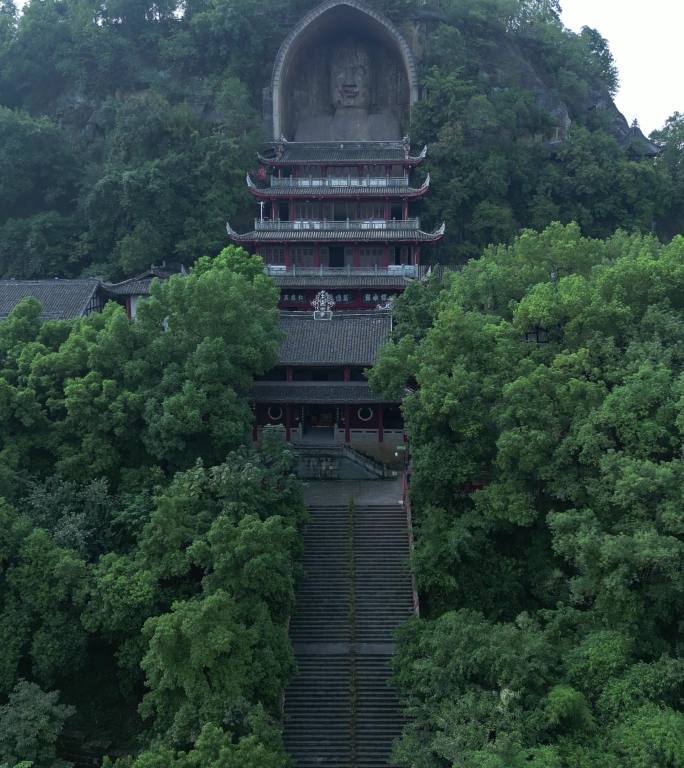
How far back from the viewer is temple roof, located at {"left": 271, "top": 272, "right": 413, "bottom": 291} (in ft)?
112

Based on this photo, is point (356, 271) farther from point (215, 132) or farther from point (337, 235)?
point (215, 132)

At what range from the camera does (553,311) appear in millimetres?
19906

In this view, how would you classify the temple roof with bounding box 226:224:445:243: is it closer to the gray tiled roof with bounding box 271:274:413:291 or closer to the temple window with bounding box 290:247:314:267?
the temple window with bounding box 290:247:314:267

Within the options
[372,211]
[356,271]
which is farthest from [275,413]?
[372,211]

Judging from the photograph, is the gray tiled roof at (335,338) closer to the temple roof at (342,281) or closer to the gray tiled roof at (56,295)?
the temple roof at (342,281)

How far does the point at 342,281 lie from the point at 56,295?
11.6 meters

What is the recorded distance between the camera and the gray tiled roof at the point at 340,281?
112ft

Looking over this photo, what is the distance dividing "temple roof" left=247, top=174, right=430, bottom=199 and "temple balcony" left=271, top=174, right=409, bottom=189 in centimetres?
13

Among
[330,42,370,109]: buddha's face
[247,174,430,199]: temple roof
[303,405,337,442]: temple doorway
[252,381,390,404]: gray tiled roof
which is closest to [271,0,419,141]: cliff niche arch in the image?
[330,42,370,109]: buddha's face

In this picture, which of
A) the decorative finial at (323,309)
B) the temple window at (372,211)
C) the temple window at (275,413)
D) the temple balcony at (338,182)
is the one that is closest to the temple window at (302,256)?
the temple balcony at (338,182)

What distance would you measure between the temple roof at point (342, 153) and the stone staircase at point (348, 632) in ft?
64.8

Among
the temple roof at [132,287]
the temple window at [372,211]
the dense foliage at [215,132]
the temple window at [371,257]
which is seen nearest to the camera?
the temple roof at [132,287]

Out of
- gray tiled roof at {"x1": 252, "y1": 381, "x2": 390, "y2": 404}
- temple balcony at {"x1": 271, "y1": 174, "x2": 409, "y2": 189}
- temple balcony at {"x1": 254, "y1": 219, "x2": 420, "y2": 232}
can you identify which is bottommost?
gray tiled roof at {"x1": 252, "y1": 381, "x2": 390, "y2": 404}

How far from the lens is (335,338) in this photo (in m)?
25.7
